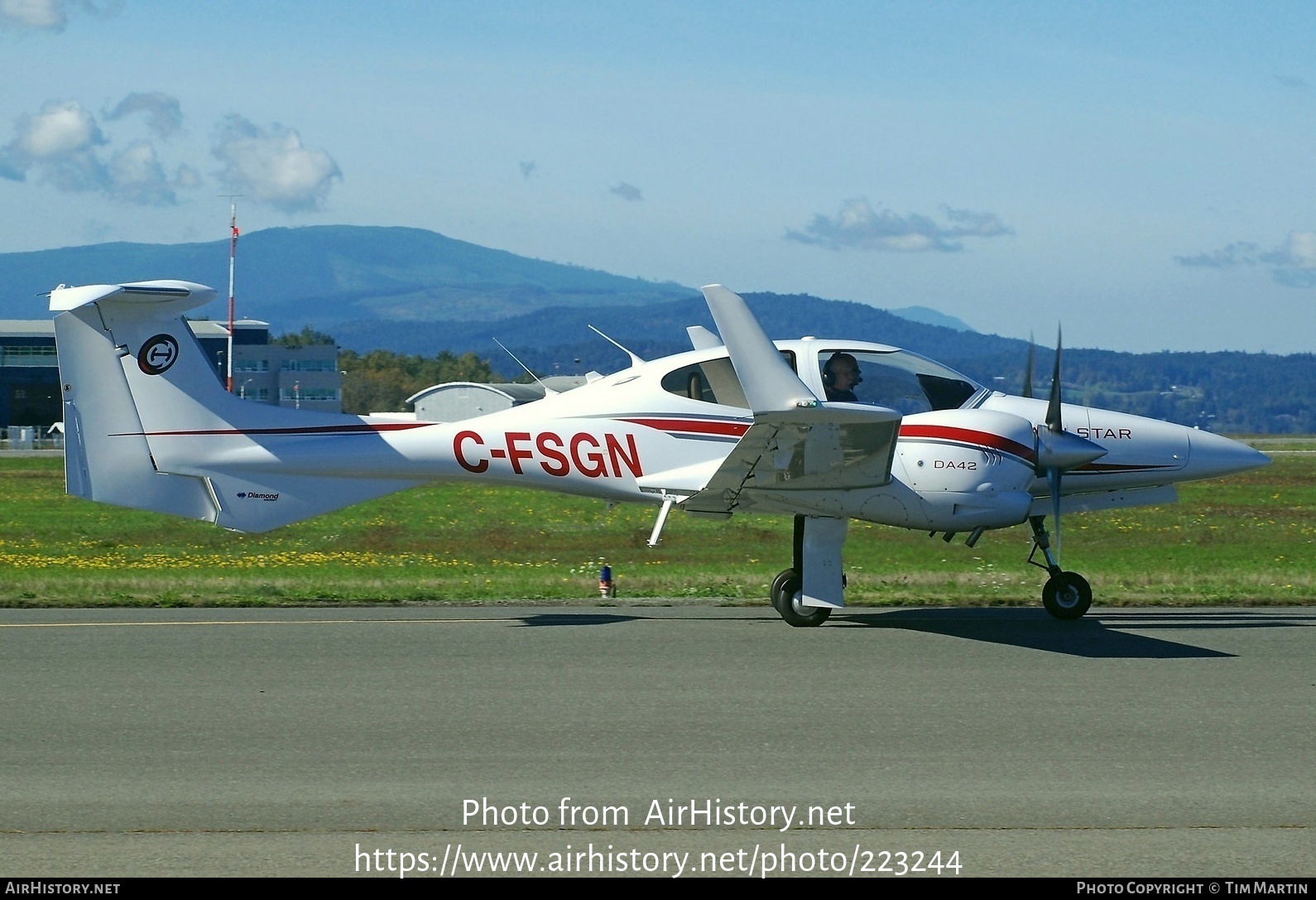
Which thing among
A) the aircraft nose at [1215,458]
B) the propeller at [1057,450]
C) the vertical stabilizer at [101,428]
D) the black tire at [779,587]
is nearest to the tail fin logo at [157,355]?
the vertical stabilizer at [101,428]

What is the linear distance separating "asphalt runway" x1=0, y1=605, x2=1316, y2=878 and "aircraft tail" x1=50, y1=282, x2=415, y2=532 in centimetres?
131

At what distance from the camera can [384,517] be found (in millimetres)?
29672

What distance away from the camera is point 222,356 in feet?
219

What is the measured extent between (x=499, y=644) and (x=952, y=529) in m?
4.27

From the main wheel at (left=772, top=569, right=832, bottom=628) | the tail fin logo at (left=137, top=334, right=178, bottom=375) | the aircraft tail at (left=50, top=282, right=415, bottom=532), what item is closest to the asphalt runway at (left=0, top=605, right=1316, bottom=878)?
the main wheel at (left=772, top=569, right=832, bottom=628)

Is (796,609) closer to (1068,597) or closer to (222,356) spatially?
(1068,597)

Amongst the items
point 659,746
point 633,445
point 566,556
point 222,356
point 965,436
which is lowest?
point 566,556

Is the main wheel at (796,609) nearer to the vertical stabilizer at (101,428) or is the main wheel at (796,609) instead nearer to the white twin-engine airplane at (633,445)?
the white twin-engine airplane at (633,445)

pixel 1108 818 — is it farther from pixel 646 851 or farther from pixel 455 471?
pixel 455 471

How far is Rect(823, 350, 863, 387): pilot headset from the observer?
40.0 ft

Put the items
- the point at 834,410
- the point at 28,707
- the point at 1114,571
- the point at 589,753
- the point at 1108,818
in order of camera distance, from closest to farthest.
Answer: the point at 1108,818
the point at 589,753
the point at 28,707
the point at 834,410
the point at 1114,571

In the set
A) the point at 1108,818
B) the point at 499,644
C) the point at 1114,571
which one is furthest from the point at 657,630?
the point at 1114,571

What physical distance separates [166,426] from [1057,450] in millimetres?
8383

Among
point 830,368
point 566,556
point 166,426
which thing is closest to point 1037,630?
point 830,368
